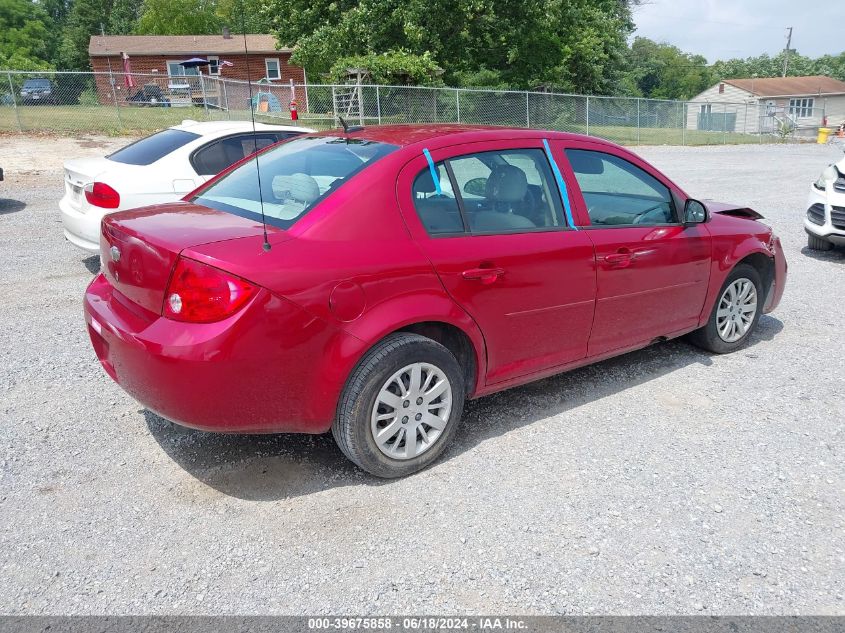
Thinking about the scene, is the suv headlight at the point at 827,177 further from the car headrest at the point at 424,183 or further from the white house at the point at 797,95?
the white house at the point at 797,95

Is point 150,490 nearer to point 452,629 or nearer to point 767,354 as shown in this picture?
point 452,629

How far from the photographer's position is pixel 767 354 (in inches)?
207

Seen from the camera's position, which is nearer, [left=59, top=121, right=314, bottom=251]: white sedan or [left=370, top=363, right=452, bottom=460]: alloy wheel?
[left=370, top=363, right=452, bottom=460]: alloy wheel

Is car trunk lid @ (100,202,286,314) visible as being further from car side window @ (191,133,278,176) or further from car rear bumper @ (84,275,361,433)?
car side window @ (191,133,278,176)

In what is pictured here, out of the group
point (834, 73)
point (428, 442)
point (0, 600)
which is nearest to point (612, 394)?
point (428, 442)

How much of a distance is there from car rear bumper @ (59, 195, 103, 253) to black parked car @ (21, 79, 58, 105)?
61.2ft

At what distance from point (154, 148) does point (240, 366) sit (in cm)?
508

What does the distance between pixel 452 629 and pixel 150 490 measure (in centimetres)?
166

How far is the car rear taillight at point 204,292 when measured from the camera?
2896 mm

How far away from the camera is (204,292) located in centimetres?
293

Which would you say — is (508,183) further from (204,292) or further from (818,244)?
(818,244)

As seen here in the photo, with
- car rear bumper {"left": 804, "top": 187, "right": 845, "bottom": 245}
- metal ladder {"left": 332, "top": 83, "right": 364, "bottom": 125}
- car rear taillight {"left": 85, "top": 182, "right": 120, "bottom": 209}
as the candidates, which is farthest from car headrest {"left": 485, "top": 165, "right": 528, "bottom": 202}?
metal ladder {"left": 332, "top": 83, "right": 364, "bottom": 125}

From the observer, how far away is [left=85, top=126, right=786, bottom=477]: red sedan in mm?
2967

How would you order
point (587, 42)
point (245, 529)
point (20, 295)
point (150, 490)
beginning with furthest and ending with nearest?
1. point (587, 42)
2. point (20, 295)
3. point (150, 490)
4. point (245, 529)
